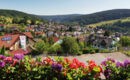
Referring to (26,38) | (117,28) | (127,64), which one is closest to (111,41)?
(26,38)

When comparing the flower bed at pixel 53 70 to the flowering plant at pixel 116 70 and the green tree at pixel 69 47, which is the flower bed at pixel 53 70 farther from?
the green tree at pixel 69 47

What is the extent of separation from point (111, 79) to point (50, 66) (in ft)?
4.09

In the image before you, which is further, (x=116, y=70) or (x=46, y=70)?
(x=46, y=70)

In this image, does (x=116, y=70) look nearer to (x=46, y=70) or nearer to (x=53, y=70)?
(x=53, y=70)

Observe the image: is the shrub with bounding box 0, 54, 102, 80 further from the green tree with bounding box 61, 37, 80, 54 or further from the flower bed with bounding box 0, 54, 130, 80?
the green tree with bounding box 61, 37, 80, 54

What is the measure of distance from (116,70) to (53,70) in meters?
1.24

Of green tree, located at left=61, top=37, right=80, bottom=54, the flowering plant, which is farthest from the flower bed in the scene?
green tree, located at left=61, top=37, right=80, bottom=54

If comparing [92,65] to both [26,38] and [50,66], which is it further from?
[26,38]

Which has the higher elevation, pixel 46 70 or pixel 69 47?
pixel 46 70

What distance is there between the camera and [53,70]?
2234 millimetres

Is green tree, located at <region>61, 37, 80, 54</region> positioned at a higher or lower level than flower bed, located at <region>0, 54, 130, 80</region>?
lower

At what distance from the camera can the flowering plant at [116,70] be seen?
210cm

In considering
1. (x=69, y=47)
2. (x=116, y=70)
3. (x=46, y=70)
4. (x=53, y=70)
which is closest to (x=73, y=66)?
(x=53, y=70)

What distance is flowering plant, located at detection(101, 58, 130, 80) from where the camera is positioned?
2.10 metres
